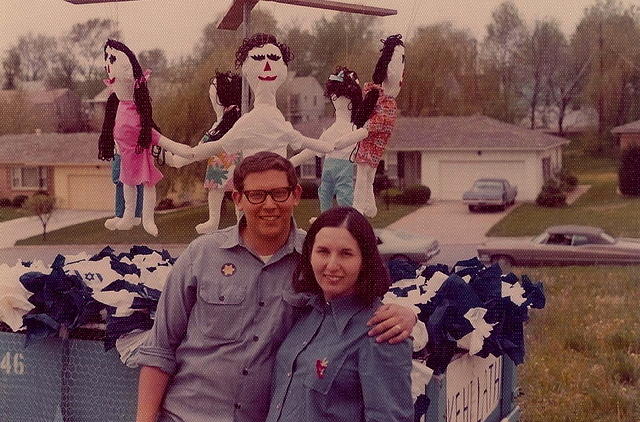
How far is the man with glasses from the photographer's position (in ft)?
8.06

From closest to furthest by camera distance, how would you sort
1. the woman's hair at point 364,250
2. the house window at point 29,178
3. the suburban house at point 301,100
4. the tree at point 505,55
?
the woman's hair at point 364,250, the suburban house at point 301,100, the house window at point 29,178, the tree at point 505,55

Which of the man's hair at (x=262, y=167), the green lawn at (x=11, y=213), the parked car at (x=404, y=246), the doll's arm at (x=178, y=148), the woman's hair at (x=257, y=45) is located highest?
the woman's hair at (x=257, y=45)

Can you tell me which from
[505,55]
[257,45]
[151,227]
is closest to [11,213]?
[151,227]

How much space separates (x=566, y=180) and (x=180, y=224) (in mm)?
2930

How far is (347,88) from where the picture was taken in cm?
352

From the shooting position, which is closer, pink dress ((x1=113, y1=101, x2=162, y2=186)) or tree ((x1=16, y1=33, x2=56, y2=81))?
pink dress ((x1=113, y1=101, x2=162, y2=186))

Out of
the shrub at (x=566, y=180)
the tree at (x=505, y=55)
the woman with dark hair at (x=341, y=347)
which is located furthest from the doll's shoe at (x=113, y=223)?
the shrub at (x=566, y=180)

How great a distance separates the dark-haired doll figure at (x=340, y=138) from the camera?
3512 millimetres

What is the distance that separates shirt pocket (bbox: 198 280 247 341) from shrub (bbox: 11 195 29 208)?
2.80m

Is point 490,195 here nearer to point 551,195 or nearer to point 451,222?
point 451,222

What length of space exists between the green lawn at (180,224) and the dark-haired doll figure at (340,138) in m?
0.26

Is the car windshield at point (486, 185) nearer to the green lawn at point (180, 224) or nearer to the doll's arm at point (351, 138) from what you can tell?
the green lawn at point (180, 224)

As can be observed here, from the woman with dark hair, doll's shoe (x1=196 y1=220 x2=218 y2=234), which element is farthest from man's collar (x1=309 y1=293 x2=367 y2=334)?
doll's shoe (x1=196 y1=220 x2=218 y2=234)

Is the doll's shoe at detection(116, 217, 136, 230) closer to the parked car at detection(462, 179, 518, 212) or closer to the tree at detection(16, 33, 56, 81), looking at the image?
the parked car at detection(462, 179, 518, 212)
